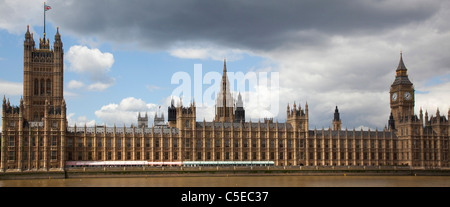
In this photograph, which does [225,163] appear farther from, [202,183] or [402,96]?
[402,96]

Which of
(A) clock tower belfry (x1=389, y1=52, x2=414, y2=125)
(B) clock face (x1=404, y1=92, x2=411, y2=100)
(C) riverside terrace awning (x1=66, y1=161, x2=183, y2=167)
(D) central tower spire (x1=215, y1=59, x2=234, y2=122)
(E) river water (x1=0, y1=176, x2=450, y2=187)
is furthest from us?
(D) central tower spire (x1=215, y1=59, x2=234, y2=122)

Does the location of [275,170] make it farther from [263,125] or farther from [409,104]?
[409,104]

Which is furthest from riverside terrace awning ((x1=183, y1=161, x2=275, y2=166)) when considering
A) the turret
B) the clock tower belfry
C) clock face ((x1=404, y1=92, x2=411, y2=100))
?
the turret

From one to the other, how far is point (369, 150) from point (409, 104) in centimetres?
2546

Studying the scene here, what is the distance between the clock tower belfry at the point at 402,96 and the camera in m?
165

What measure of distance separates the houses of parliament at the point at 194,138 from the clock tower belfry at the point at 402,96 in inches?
11.2

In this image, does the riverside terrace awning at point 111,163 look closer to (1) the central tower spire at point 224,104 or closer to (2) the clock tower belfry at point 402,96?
(1) the central tower spire at point 224,104

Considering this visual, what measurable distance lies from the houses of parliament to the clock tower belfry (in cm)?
28

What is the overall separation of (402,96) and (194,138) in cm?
6699

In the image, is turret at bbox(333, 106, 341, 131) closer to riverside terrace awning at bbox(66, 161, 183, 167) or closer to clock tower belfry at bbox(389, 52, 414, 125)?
clock tower belfry at bbox(389, 52, 414, 125)

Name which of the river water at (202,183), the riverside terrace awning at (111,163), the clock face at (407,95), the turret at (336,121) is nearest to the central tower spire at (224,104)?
the turret at (336,121)

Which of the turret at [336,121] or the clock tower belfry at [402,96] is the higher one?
the clock tower belfry at [402,96]

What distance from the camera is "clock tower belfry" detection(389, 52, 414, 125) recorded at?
165250mm
